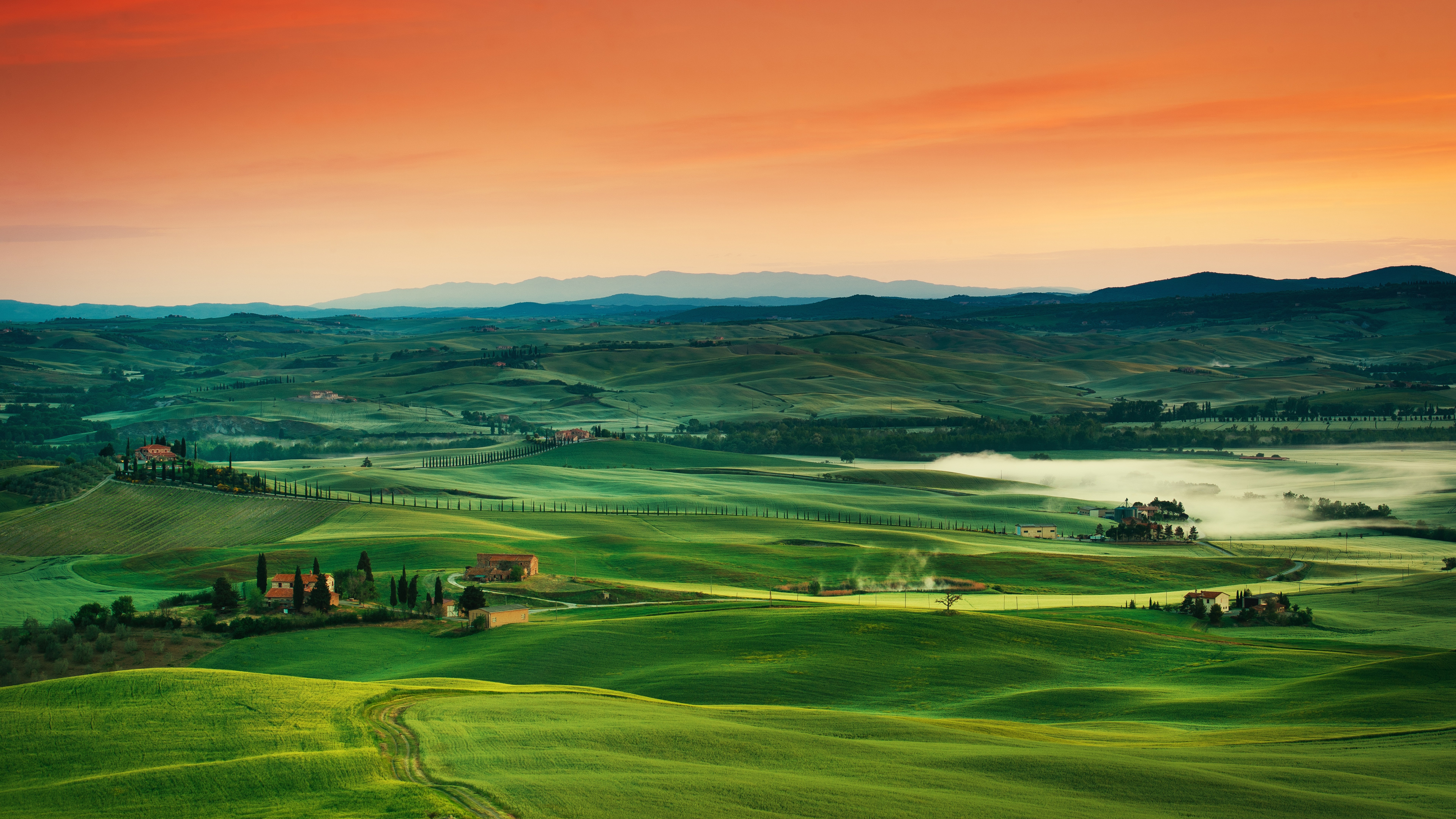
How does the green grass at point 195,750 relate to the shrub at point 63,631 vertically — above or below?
above

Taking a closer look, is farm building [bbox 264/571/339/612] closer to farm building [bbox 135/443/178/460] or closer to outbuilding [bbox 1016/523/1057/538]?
farm building [bbox 135/443/178/460]

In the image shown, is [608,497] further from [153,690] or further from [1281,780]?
[1281,780]

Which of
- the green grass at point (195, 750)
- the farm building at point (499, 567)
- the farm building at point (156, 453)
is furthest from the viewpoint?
the farm building at point (156, 453)

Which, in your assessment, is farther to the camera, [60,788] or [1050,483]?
[1050,483]

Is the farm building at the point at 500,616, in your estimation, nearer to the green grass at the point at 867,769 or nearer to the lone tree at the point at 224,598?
the lone tree at the point at 224,598

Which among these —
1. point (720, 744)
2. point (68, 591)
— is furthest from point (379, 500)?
point (720, 744)

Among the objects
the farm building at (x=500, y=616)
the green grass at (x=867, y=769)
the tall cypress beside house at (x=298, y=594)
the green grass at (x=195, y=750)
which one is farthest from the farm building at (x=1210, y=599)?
the tall cypress beside house at (x=298, y=594)

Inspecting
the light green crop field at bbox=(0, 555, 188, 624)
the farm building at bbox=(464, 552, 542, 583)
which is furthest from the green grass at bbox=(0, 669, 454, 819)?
the farm building at bbox=(464, 552, 542, 583)
